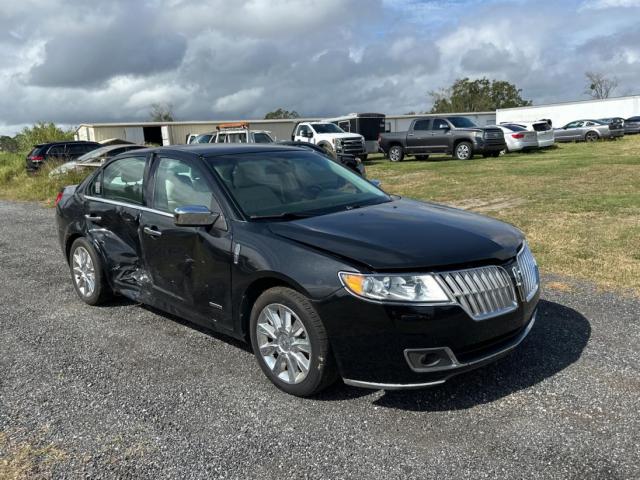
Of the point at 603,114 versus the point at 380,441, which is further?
the point at 603,114

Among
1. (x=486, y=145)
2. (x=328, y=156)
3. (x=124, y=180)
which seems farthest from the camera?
(x=486, y=145)

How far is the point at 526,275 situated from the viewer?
3.58 m

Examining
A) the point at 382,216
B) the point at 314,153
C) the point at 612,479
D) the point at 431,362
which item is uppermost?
the point at 314,153

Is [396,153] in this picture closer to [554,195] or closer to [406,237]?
[554,195]

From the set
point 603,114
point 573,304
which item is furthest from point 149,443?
point 603,114

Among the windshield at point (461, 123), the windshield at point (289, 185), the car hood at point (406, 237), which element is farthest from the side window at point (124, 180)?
the windshield at point (461, 123)

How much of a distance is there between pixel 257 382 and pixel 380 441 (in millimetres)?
1059

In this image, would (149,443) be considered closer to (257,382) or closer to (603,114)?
(257,382)

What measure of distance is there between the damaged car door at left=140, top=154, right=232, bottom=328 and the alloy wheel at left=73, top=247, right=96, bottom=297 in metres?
1.13

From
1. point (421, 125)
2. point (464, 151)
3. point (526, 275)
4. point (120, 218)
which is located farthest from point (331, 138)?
point (526, 275)

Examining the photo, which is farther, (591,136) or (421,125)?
(591,136)

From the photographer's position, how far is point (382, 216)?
3.85 metres

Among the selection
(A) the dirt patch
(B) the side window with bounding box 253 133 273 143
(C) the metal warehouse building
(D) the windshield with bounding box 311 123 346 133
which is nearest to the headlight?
(A) the dirt patch

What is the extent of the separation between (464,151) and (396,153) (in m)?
3.23
